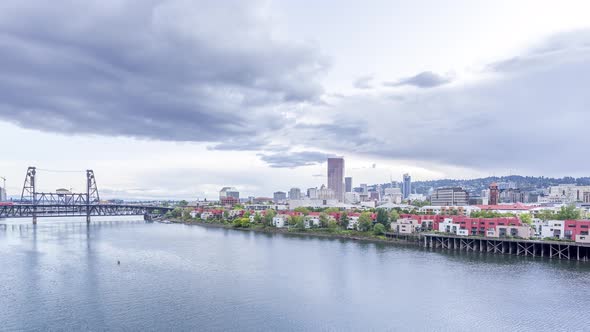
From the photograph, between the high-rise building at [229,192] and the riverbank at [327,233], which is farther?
the high-rise building at [229,192]

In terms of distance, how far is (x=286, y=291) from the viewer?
12.8m

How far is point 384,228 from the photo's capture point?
28.0m

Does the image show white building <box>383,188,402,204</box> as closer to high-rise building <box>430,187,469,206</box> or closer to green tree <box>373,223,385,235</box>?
high-rise building <box>430,187,469,206</box>

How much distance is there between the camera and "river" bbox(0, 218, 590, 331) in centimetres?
1005

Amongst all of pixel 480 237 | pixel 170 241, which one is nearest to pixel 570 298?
pixel 480 237

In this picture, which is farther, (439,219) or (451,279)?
(439,219)

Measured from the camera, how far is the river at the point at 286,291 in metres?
10.0

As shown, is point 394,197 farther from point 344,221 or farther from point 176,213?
point 344,221

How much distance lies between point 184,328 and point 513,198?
82.2 meters

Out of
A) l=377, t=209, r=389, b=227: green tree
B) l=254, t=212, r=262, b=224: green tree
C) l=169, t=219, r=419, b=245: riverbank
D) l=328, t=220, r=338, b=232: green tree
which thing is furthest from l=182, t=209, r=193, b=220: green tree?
l=377, t=209, r=389, b=227: green tree

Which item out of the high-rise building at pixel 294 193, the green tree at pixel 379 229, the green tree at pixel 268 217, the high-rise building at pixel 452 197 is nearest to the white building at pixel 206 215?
the green tree at pixel 268 217

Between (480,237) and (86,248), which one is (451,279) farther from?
(86,248)

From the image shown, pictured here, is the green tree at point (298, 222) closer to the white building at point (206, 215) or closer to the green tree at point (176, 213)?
the white building at point (206, 215)

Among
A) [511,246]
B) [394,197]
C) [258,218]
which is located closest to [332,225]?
[258,218]
